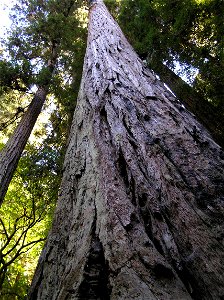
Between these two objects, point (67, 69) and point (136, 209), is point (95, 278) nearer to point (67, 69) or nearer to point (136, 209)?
point (136, 209)

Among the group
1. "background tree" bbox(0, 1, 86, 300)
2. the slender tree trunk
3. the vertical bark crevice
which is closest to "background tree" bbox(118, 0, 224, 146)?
"background tree" bbox(0, 1, 86, 300)

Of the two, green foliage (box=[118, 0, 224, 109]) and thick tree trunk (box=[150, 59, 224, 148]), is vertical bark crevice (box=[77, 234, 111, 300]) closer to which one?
green foliage (box=[118, 0, 224, 109])

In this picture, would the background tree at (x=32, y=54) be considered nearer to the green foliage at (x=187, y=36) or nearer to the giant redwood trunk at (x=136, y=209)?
the green foliage at (x=187, y=36)

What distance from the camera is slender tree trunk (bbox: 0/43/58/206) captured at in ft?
19.1

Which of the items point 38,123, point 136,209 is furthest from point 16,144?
point 136,209

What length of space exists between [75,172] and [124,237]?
0.90 m

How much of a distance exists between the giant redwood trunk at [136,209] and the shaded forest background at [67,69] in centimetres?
330

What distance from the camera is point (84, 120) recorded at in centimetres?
250

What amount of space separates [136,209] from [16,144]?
554 centimetres

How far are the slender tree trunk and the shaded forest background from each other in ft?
1.39

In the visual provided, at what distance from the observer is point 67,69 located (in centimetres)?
900

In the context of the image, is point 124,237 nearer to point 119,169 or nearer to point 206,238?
point 206,238

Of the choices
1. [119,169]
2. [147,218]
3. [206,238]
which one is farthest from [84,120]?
[206,238]

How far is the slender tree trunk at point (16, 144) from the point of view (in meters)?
5.81
